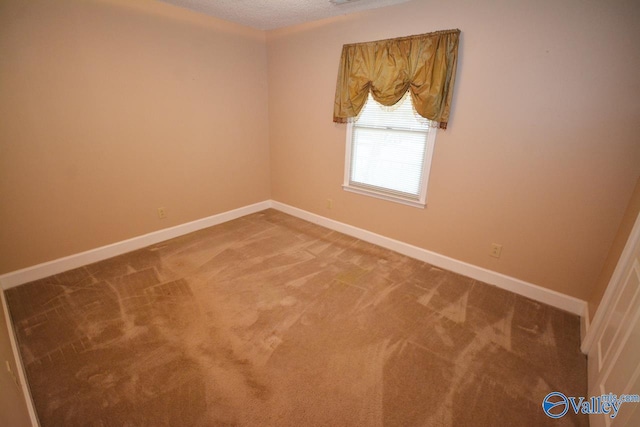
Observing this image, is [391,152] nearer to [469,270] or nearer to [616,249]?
[469,270]

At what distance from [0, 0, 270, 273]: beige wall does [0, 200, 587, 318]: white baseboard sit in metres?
0.07

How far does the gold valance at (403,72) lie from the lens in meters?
2.35

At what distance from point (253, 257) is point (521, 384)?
2.33 metres

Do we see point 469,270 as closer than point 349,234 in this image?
Yes

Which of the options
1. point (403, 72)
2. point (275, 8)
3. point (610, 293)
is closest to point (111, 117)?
point (275, 8)

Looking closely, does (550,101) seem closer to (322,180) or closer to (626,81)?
(626,81)

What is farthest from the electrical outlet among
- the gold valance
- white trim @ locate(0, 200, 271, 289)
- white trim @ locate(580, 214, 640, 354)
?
white trim @ locate(0, 200, 271, 289)

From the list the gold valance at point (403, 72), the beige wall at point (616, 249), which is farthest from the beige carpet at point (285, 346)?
the gold valance at point (403, 72)

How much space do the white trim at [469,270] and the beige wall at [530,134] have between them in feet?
0.21

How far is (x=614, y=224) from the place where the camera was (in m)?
1.99

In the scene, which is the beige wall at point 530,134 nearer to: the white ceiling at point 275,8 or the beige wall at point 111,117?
the white ceiling at point 275,8

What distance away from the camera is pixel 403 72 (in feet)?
8.39

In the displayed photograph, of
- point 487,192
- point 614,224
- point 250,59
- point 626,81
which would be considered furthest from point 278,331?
point 250,59

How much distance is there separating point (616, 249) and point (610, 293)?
0.38 metres
